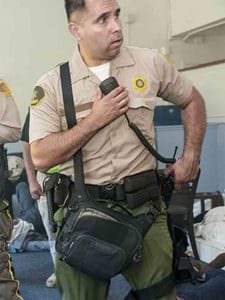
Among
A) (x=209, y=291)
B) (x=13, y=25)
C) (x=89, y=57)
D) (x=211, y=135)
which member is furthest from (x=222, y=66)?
(x=89, y=57)

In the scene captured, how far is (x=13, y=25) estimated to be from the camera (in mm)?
5281

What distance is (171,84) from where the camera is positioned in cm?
179

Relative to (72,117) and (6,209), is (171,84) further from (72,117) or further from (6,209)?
(6,209)

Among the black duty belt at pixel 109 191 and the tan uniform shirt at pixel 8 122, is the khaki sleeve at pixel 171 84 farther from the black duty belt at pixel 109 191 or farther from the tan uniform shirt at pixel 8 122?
the tan uniform shirt at pixel 8 122

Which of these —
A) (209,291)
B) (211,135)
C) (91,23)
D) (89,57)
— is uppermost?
(91,23)

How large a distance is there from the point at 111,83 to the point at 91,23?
8.4 inches

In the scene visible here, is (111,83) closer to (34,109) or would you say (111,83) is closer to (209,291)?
(34,109)

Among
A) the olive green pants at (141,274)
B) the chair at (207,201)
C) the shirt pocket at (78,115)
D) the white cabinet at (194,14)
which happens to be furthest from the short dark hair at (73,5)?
the white cabinet at (194,14)

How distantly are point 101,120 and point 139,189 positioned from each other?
0.26 meters

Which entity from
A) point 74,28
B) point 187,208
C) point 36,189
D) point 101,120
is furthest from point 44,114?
point 187,208

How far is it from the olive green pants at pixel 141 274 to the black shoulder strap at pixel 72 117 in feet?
0.70

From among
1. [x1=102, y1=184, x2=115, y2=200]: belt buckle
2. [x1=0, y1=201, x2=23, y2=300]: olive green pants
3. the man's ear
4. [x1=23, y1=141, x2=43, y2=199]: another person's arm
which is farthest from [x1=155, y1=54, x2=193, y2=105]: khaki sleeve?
[x1=23, y1=141, x2=43, y2=199]: another person's arm

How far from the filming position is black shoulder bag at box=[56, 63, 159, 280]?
5.16ft

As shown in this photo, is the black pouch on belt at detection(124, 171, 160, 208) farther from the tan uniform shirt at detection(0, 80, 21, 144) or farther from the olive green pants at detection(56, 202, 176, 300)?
the tan uniform shirt at detection(0, 80, 21, 144)
